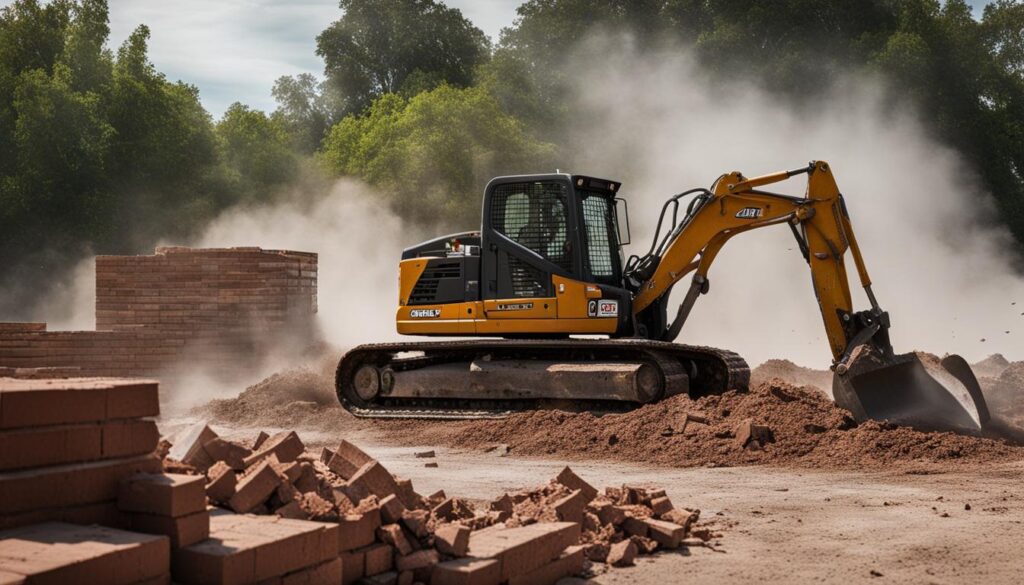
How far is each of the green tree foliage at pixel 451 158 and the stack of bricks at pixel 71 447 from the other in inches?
1118

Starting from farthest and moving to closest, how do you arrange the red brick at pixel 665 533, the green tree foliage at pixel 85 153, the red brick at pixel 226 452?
the green tree foliage at pixel 85 153 → the red brick at pixel 665 533 → the red brick at pixel 226 452

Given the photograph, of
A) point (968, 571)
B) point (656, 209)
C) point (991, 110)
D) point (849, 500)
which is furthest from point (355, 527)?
point (991, 110)

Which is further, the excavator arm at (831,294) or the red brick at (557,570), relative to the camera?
the excavator arm at (831,294)

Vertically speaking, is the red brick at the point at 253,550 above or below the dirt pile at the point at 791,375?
below

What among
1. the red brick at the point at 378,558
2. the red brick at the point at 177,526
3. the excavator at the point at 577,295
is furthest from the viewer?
the excavator at the point at 577,295

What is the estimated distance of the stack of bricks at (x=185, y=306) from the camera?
16.4 meters

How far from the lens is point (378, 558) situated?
527 centimetres

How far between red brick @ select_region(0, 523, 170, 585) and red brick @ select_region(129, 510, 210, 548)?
0.19 m

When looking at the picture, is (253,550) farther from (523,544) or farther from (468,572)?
(523,544)

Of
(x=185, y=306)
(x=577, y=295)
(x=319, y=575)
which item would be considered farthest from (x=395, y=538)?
(x=185, y=306)

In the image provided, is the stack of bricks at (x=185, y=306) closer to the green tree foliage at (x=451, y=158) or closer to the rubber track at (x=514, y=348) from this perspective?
the rubber track at (x=514, y=348)

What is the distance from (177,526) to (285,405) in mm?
9646

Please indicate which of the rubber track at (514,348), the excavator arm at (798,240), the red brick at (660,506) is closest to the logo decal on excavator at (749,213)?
the excavator arm at (798,240)

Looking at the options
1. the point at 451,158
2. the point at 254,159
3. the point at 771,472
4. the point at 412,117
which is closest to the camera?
the point at 771,472
